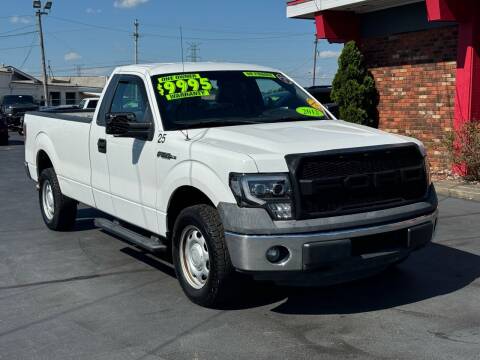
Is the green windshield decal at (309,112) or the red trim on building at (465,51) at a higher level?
the red trim on building at (465,51)

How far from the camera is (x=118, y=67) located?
21.9 feet

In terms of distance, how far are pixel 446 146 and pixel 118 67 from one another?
21.4ft

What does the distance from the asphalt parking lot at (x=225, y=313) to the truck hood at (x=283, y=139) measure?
124cm

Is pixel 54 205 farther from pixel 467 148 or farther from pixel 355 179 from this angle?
pixel 467 148

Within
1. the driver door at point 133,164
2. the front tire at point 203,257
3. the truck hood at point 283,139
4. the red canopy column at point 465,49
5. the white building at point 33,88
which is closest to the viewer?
the truck hood at point 283,139

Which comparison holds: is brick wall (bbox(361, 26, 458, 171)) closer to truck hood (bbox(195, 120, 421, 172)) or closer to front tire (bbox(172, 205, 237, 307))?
truck hood (bbox(195, 120, 421, 172))

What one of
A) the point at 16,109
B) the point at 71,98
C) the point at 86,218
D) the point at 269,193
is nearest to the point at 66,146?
the point at 86,218

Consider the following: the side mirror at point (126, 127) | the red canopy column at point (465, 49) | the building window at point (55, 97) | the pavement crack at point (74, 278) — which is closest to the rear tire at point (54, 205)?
the pavement crack at point (74, 278)

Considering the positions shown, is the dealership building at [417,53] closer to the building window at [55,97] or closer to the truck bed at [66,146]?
the truck bed at [66,146]

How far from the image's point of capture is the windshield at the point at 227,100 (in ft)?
18.3

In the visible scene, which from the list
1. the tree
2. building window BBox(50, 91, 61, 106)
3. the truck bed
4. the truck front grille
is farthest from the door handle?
building window BBox(50, 91, 61, 106)

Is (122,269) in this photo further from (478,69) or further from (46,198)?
(478,69)

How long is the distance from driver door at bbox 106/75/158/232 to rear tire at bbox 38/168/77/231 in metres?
1.72

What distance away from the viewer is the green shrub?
1028cm
